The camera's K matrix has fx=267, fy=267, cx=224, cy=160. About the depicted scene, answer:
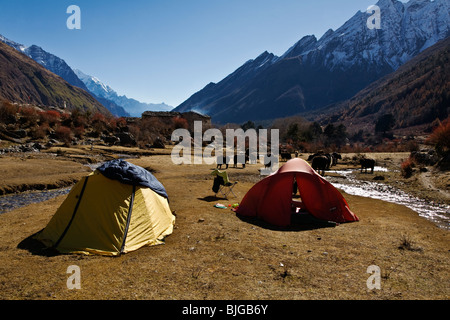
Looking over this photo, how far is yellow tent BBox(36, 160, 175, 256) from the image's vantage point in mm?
6949

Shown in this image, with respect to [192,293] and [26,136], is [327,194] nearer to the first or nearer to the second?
[192,293]

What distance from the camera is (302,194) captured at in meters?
10.5

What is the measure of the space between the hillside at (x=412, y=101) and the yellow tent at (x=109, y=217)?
108 meters

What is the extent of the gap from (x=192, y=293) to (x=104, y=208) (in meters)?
3.83

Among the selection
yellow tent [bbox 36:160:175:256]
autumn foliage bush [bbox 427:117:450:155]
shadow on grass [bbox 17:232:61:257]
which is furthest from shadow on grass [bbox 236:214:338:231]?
autumn foliage bush [bbox 427:117:450:155]

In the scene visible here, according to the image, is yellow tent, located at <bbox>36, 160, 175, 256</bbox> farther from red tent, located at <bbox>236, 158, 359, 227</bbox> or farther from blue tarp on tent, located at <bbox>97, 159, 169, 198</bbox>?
red tent, located at <bbox>236, 158, 359, 227</bbox>

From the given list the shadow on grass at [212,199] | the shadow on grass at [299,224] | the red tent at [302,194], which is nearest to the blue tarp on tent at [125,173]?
the shadow on grass at [299,224]

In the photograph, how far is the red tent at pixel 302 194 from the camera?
9.83 meters

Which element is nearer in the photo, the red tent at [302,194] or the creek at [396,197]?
the red tent at [302,194]

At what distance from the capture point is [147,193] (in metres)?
8.30

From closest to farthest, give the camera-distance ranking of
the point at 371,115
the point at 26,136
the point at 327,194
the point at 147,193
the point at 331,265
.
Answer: the point at 331,265
the point at 147,193
the point at 327,194
the point at 26,136
the point at 371,115

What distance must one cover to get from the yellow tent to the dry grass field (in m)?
0.42

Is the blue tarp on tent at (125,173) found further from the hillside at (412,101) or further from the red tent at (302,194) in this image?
the hillside at (412,101)
